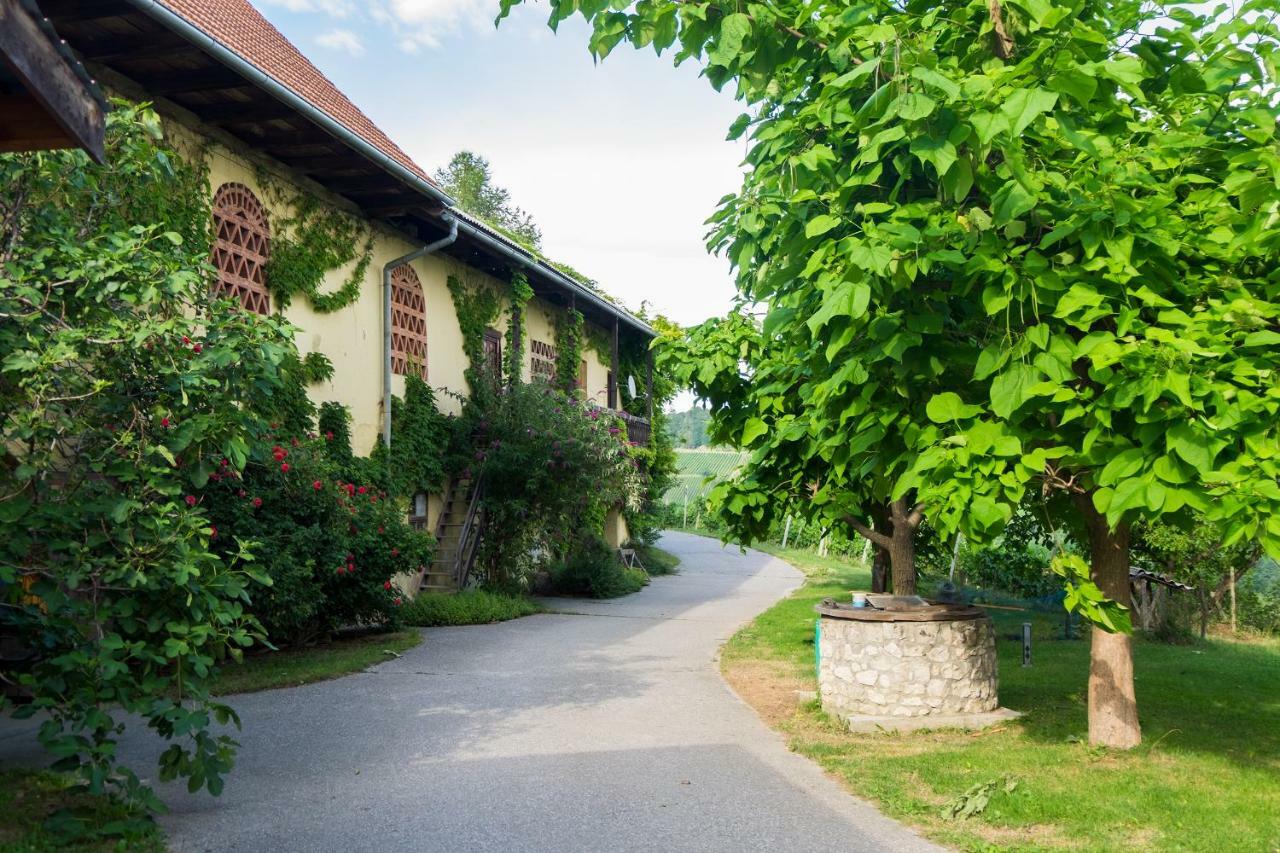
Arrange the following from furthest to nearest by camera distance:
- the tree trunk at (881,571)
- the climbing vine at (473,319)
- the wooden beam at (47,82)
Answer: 1. the climbing vine at (473,319)
2. the tree trunk at (881,571)
3. the wooden beam at (47,82)

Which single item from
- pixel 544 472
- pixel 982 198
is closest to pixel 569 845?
pixel 982 198

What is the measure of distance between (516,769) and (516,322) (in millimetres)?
12427

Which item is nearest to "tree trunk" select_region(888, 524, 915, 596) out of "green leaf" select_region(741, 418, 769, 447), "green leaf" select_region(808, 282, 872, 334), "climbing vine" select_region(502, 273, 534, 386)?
"green leaf" select_region(741, 418, 769, 447)

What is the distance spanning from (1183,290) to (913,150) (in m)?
2.08

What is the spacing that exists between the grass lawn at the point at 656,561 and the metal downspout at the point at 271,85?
39.9 feet

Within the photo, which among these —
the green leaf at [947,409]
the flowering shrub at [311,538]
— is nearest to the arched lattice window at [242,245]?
the flowering shrub at [311,538]

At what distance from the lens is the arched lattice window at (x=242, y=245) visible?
34.8ft

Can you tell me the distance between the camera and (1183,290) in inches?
205

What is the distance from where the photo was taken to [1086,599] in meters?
5.26

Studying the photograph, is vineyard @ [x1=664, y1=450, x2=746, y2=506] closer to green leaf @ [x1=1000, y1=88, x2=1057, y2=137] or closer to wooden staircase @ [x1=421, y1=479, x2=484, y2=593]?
wooden staircase @ [x1=421, y1=479, x2=484, y2=593]

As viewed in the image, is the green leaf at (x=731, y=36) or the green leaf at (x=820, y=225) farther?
the green leaf at (x=820, y=225)

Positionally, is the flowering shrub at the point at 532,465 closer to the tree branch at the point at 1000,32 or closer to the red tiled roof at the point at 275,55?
the red tiled roof at the point at 275,55

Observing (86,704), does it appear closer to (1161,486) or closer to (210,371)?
(210,371)

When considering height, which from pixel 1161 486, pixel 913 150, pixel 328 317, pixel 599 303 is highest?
pixel 599 303
